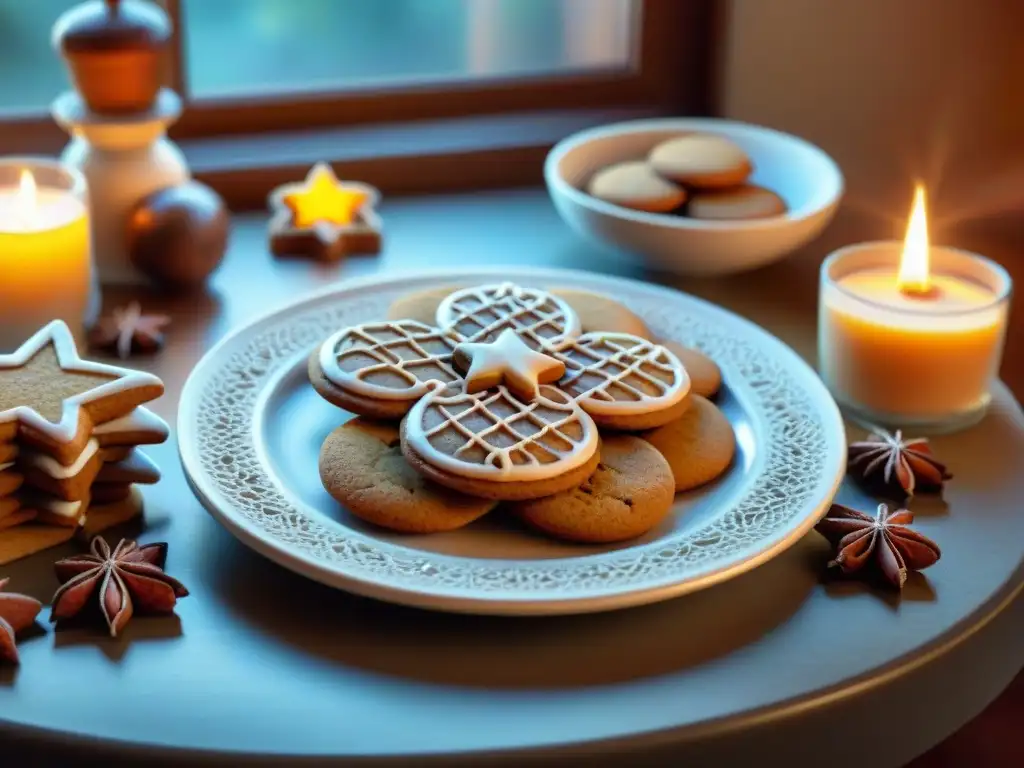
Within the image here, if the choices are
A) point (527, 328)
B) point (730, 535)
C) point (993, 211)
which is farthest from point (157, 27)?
point (993, 211)

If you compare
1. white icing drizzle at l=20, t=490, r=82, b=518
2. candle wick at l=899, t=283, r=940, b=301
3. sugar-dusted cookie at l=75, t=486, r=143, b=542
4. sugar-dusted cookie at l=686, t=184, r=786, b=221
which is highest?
sugar-dusted cookie at l=686, t=184, r=786, b=221

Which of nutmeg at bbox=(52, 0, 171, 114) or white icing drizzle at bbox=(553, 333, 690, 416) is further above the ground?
nutmeg at bbox=(52, 0, 171, 114)

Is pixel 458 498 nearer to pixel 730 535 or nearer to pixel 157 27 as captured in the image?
pixel 730 535

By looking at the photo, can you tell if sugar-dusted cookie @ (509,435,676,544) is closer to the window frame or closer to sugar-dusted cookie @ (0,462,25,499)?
sugar-dusted cookie @ (0,462,25,499)

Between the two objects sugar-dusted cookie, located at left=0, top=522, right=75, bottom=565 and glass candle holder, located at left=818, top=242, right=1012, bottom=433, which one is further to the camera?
glass candle holder, located at left=818, top=242, right=1012, bottom=433

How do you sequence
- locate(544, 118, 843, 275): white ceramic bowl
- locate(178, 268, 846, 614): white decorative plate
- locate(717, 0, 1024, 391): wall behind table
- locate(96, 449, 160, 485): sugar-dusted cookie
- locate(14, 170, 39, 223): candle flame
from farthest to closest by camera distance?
1. locate(717, 0, 1024, 391): wall behind table
2. locate(544, 118, 843, 275): white ceramic bowl
3. locate(14, 170, 39, 223): candle flame
4. locate(96, 449, 160, 485): sugar-dusted cookie
5. locate(178, 268, 846, 614): white decorative plate

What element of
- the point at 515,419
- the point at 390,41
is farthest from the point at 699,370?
the point at 390,41

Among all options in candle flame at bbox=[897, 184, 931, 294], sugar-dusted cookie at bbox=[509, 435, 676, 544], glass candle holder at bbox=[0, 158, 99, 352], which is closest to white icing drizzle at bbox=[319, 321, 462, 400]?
sugar-dusted cookie at bbox=[509, 435, 676, 544]
